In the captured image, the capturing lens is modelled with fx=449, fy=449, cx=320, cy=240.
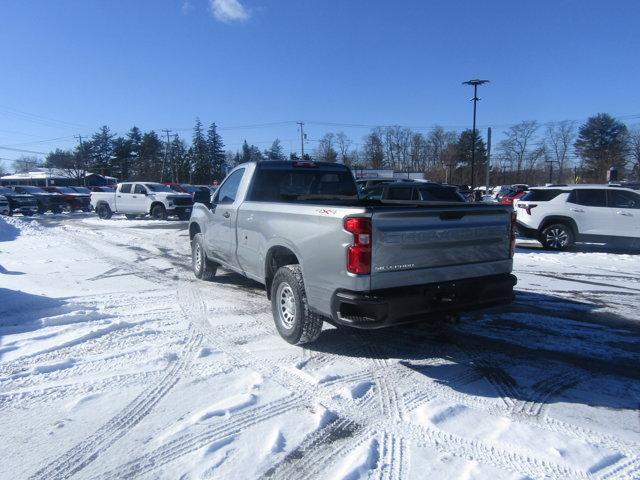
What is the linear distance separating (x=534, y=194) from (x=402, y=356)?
33.6ft

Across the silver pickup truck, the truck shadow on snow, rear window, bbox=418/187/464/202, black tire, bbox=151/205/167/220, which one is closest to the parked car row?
black tire, bbox=151/205/167/220

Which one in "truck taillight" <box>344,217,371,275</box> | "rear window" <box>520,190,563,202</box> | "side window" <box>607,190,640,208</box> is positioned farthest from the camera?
"rear window" <box>520,190,563,202</box>

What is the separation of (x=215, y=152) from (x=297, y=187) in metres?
93.1

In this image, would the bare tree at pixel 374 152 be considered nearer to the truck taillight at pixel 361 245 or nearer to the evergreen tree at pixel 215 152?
the evergreen tree at pixel 215 152

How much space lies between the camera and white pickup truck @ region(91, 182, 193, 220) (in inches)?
857

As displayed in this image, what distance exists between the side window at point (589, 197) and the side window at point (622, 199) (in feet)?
0.44

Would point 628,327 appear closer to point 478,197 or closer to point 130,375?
point 130,375

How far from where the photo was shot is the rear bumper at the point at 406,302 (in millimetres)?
3742

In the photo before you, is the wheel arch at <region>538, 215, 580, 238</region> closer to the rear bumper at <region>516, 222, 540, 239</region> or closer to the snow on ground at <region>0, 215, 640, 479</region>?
the rear bumper at <region>516, 222, 540, 239</region>

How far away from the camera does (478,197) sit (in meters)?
22.9

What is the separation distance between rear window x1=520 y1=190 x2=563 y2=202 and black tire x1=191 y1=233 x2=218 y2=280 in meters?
9.46

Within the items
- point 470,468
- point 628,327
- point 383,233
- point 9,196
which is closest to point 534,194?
point 628,327

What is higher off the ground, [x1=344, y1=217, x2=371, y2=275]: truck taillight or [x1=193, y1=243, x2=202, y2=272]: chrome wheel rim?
[x1=344, y1=217, x2=371, y2=275]: truck taillight

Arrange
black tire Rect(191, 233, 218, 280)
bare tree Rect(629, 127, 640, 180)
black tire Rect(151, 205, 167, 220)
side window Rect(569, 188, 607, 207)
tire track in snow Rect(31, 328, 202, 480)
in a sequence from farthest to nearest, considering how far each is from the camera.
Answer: bare tree Rect(629, 127, 640, 180) < black tire Rect(151, 205, 167, 220) < side window Rect(569, 188, 607, 207) < black tire Rect(191, 233, 218, 280) < tire track in snow Rect(31, 328, 202, 480)
